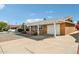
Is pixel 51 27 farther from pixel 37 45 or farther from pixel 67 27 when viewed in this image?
pixel 37 45

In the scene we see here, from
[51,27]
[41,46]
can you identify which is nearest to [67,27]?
[51,27]

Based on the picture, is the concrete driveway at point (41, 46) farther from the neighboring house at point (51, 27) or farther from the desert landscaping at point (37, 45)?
the neighboring house at point (51, 27)

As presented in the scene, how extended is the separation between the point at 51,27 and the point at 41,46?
2.14m

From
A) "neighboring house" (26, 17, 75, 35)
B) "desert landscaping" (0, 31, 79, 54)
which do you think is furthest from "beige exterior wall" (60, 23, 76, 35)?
"desert landscaping" (0, 31, 79, 54)

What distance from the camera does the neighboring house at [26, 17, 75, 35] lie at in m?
8.19

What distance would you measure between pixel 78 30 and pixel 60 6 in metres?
1.66

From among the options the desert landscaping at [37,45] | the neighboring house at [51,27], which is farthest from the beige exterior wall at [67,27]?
the desert landscaping at [37,45]

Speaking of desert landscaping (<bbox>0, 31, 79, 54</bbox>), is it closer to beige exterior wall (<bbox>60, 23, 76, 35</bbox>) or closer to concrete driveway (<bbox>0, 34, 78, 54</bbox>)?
concrete driveway (<bbox>0, 34, 78, 54</bbox>)

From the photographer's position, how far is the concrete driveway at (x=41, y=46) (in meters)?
6.74

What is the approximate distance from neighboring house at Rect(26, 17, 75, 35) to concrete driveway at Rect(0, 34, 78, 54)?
1.65 ft
